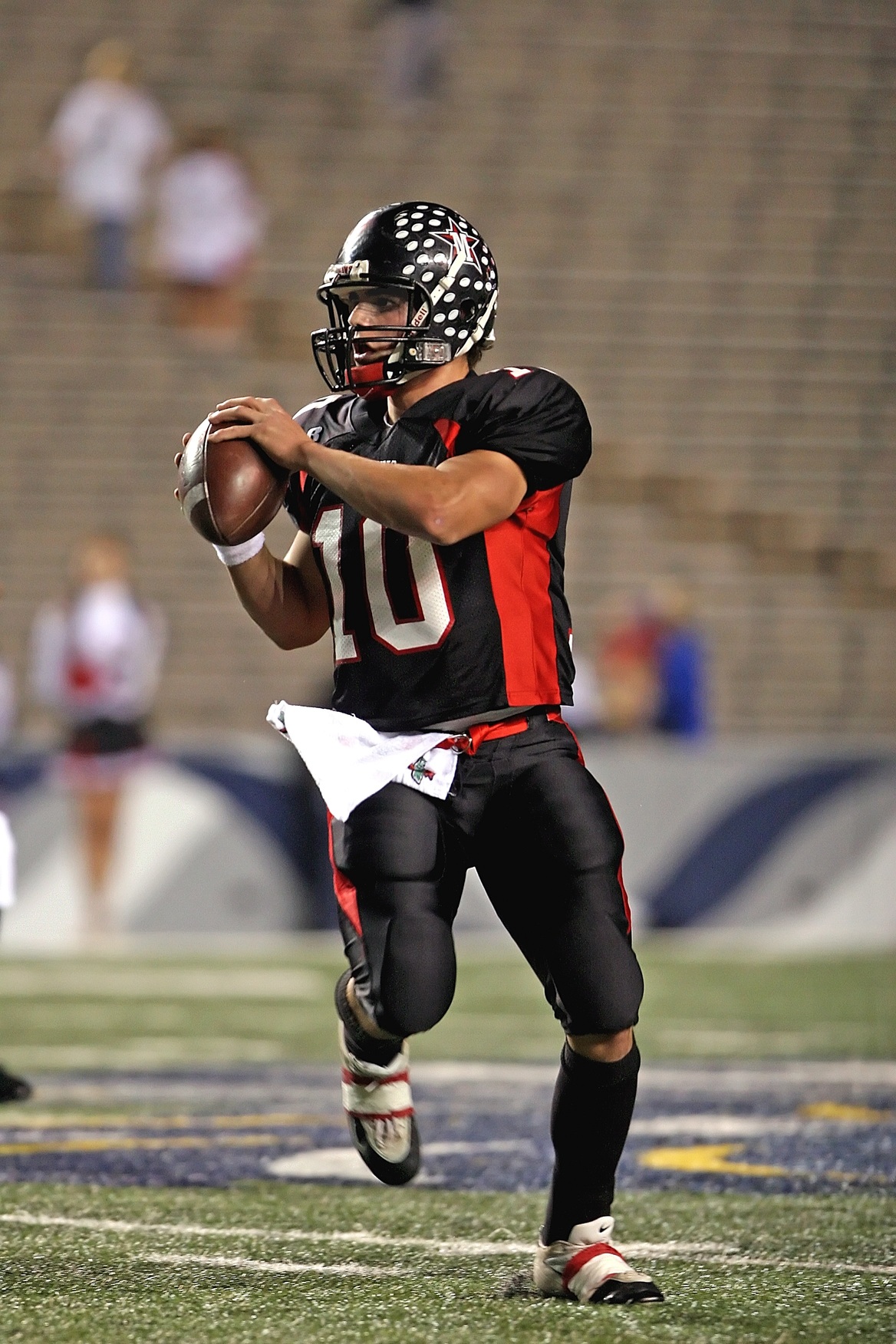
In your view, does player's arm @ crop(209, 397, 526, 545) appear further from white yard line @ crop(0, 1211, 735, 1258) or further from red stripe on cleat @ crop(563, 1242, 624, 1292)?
white yard line @ crop(0, 1211, 735, 1258)

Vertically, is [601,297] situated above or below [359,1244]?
above

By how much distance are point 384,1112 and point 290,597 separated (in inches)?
33.2

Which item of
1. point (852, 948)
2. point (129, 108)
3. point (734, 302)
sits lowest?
point (852, 948)

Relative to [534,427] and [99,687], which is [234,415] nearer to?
[534,427]

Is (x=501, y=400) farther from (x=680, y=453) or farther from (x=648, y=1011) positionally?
(x=680, y=453)

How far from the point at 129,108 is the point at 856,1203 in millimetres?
11555

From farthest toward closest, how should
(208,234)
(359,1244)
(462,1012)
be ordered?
(208,234), (462,1012), (359,1244)

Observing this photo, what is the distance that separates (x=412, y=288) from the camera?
3562 mm

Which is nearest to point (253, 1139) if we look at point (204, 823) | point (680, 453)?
point (204, 823)

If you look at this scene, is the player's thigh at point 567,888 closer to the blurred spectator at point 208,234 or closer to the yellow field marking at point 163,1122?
the yellow field marking at point 163,1122

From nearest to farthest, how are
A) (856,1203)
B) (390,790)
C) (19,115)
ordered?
(390,790) → (856,1203) → (19,115)

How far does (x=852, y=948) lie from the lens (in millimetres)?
10336

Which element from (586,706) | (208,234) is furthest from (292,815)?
(208,234)

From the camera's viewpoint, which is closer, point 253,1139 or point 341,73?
point 253,1139
